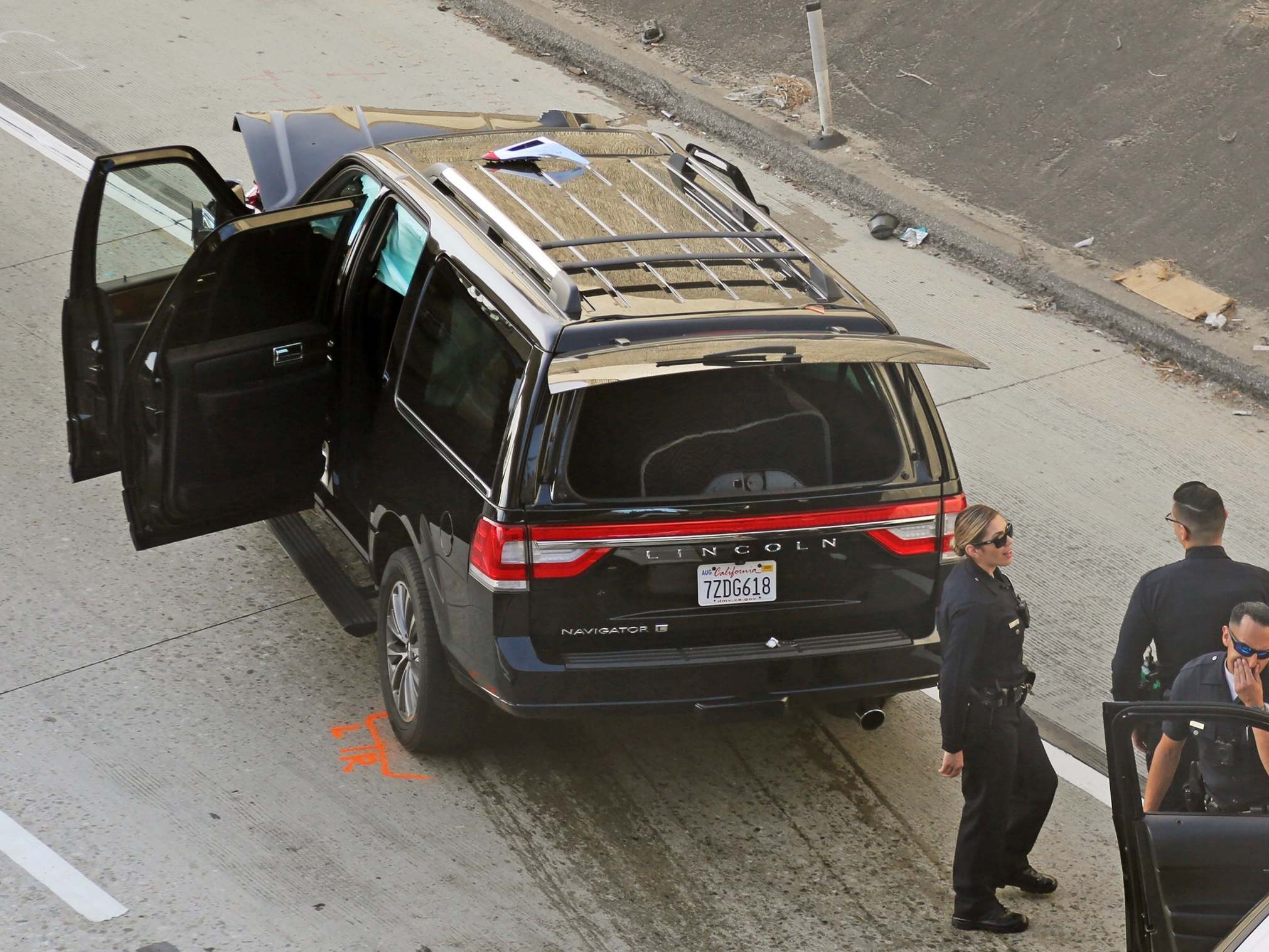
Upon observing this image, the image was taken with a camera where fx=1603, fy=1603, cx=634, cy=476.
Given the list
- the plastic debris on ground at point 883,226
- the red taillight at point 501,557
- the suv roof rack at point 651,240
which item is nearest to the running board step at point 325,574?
the red taillight at point 501,557

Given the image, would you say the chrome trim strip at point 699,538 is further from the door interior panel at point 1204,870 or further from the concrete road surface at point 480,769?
the door interior panel at point 1204,870

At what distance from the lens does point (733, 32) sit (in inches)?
553

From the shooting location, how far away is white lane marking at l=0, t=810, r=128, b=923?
5.45 m

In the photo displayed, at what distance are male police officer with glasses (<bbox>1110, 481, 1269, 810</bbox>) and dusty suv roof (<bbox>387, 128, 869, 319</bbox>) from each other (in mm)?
1430

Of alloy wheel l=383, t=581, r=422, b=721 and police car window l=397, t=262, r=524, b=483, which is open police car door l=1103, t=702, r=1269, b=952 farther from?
alloy wheel l=383, t=581, r=422, b=721

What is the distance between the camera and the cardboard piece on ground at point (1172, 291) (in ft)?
33.1

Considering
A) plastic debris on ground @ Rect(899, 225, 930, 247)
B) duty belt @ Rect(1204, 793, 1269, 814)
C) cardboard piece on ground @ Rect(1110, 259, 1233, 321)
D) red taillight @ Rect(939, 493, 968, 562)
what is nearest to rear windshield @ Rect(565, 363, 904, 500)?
red taillight @ Rect(939, 493, 968, 562)

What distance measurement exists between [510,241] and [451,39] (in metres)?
9.19

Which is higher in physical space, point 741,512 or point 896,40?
point 896,40

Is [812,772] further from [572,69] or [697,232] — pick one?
[572,69]

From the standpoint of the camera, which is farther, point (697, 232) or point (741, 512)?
point (697, 232)

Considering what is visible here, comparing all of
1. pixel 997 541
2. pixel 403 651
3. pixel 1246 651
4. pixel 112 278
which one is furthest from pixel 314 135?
pixel 1246 651

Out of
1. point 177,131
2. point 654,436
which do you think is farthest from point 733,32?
point 654,436

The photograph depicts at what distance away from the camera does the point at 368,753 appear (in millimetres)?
6367
